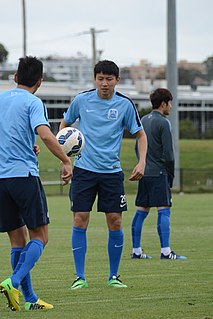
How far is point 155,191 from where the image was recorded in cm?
1251

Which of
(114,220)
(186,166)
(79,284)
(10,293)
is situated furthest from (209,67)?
(10,293)

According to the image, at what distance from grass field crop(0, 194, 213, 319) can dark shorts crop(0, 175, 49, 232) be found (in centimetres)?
75

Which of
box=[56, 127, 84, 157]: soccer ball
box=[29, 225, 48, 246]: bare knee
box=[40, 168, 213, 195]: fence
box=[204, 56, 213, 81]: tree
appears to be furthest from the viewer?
box=[204, 56, 213, 81]: tree

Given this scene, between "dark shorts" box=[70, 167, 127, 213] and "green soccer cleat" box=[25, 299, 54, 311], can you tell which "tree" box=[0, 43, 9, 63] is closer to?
"dark shorts" box=[70, 167, 127, 213]

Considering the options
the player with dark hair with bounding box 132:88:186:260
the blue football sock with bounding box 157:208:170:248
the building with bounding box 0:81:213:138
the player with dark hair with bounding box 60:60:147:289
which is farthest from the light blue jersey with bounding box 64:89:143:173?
the building with bounding box 0:81:213:138

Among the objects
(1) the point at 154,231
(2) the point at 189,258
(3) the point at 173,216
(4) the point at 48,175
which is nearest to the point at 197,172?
(4) the point at 48,175

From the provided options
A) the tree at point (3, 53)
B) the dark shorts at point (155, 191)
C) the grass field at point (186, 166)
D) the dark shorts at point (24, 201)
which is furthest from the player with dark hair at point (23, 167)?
the tree at point (3, 53)

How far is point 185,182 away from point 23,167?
29.9 meters

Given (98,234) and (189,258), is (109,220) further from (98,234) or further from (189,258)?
(98,234)

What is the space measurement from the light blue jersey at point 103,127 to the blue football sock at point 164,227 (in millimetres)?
3358

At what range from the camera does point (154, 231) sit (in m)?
17.5

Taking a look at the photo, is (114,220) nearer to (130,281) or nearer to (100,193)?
(100,193)

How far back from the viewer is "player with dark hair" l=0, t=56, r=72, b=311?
297 inches

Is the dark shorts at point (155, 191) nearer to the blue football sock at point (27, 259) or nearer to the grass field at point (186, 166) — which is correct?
the blue football sock at point (27, 259)
